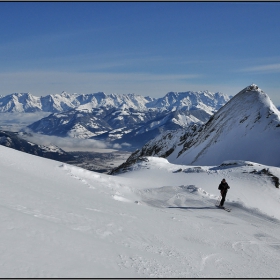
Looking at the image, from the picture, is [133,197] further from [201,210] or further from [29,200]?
[29,200]

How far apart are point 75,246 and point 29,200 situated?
583 cm

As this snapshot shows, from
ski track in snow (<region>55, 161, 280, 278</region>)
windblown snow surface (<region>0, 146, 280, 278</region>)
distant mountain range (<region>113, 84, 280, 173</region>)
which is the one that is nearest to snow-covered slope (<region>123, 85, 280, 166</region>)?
distant mountain range (<region>113, 84, 280, 173</region>)

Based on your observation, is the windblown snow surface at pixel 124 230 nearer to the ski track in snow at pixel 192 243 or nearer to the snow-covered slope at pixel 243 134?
the ski track in snow at pixel 192 243

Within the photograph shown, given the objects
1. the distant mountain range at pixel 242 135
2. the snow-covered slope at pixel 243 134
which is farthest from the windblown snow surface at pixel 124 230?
the snow-covered slope at pixel 243 134

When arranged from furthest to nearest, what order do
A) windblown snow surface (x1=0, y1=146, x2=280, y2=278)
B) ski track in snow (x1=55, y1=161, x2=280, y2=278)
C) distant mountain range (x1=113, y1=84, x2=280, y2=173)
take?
distant mountain range (x1=113, y1=84, x2=280, y2=173), ski track in snow (x1=55, y1=161, x2=280, y2=278), windblown snow surface (x1=0, y1=146, x2=280, y2=278)

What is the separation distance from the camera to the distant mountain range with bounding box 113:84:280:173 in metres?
55.4

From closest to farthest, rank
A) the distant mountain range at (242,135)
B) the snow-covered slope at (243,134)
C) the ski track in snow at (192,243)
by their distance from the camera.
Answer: the ski track in snow at (192,243) < the distant mountain range at (242,135) < the snow-covered slope at (243,134)

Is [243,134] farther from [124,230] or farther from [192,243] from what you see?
[124,230]

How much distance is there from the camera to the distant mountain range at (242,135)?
182ft

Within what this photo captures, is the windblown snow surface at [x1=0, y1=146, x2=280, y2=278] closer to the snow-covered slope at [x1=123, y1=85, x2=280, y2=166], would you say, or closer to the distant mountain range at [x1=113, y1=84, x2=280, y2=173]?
the distant mountain range at [x1=113, y1=84, x2=280, y2=173]

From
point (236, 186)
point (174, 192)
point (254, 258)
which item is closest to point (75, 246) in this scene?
point (254, 258)

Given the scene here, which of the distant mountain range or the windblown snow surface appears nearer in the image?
the windblown snow surface

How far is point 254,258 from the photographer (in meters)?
12.6

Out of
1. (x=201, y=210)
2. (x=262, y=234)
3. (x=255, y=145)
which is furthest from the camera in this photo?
(x=255, y=145)
